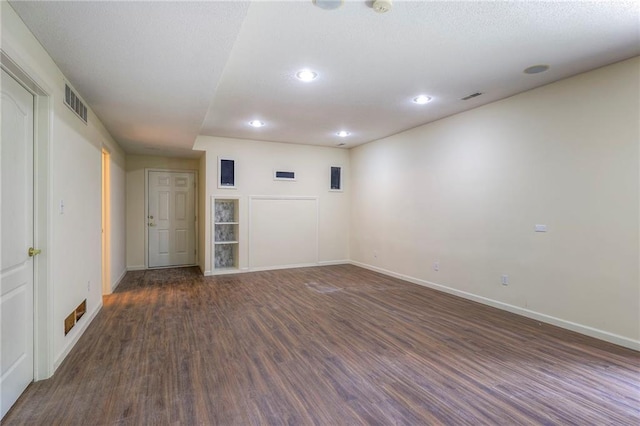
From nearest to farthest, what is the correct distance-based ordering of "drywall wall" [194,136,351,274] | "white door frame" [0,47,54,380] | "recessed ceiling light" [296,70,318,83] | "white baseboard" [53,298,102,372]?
"white door frame" [0,47,54,380], "white baseboard" [53,298,102,372], "recessed ceiling light" [296,70,318,83], "drywall wall" [194,136,351,274]

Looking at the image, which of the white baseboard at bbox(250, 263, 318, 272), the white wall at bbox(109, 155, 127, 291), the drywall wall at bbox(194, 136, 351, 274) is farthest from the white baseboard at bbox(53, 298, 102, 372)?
the white baseboard at bbox(250, 263, 318, 272)

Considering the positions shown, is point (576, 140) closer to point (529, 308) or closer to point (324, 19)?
point (529, 308)

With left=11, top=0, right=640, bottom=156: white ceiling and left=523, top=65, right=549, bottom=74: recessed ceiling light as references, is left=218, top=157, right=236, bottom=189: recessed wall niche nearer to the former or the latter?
left=11, top=0, right=640, bottom=156: white ceiling

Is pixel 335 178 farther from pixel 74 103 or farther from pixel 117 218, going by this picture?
pixel 74 103

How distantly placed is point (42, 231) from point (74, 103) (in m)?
1.34

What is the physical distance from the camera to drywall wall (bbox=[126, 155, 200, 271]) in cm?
682

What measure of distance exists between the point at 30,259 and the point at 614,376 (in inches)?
176

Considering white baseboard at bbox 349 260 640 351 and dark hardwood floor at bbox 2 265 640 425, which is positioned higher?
white baseboard at bbox 349 260 640 351

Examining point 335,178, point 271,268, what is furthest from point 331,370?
point 335,178

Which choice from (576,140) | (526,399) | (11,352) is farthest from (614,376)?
(11,352)

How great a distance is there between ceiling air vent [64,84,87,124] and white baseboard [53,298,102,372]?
2070 mm

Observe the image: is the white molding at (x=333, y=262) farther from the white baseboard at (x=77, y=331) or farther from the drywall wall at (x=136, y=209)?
the white baseboard at (x=77, y=331)

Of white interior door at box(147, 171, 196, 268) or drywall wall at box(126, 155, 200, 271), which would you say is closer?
drywall wall at box(126, 155, 200, 271)

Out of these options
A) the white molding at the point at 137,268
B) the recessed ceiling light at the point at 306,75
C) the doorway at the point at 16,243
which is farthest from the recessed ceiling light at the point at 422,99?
the white molding at the point at 137,268
